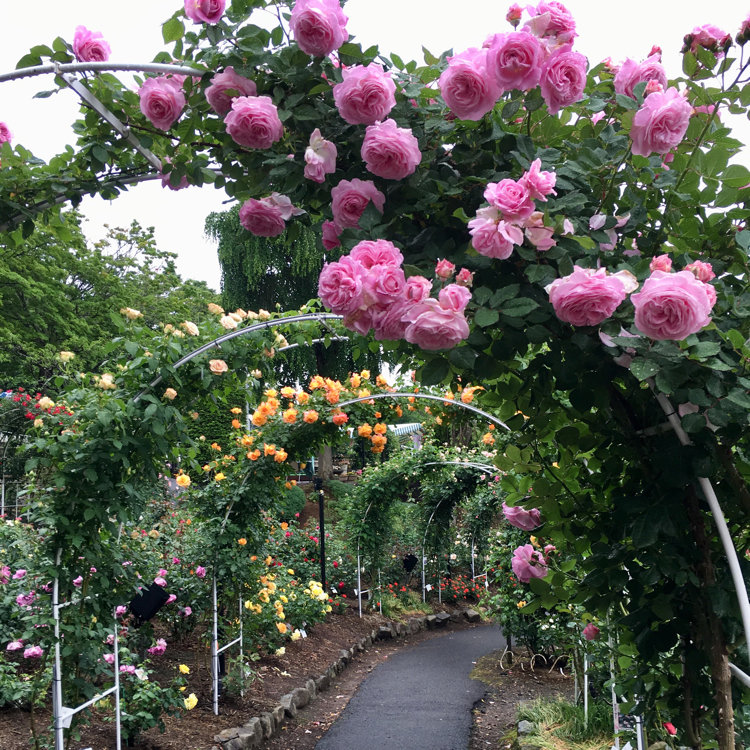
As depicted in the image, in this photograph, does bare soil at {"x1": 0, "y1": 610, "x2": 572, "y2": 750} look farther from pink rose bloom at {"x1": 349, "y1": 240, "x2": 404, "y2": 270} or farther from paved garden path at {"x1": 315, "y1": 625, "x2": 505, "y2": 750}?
pink rose bloom at {"x1": 349, "y1": 240, "x2": 404, "y2": 270}

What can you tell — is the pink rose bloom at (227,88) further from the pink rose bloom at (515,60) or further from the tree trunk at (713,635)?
the tree trunk at (713,635)

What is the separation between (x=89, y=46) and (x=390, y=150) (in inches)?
35.0

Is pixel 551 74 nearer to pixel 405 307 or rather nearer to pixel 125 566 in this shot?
pixel 405 307

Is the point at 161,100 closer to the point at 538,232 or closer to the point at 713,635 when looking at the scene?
the point at 538,232

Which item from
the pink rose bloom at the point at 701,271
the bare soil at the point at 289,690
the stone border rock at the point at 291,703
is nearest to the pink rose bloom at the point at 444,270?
the pink rose bloom at the point at 701,271

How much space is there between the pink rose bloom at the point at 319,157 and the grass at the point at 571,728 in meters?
4.05

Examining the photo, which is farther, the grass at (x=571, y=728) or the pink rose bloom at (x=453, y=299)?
the grass at (x=571, y=728)

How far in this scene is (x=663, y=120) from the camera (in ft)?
4.21

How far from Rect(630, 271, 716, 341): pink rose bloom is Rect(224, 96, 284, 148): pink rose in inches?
31.0

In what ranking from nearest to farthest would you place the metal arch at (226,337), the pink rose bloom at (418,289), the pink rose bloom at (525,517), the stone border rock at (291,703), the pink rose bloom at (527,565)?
the pink rose bloom at (418,289) < the pink rose bloom at (525,517) < the pink rose bloom at (527,565) < the metal arch at (226,337) < the stone border rock at (291,703)

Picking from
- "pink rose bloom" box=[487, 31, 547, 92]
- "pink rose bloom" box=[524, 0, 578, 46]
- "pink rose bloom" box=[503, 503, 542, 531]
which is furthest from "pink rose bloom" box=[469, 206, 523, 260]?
"pink rose bloom" box=[503, 503, 542, 531]

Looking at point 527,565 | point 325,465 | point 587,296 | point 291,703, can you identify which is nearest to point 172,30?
point 587,296

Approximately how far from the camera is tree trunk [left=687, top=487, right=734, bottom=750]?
1416 mm

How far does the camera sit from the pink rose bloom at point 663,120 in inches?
50.3
